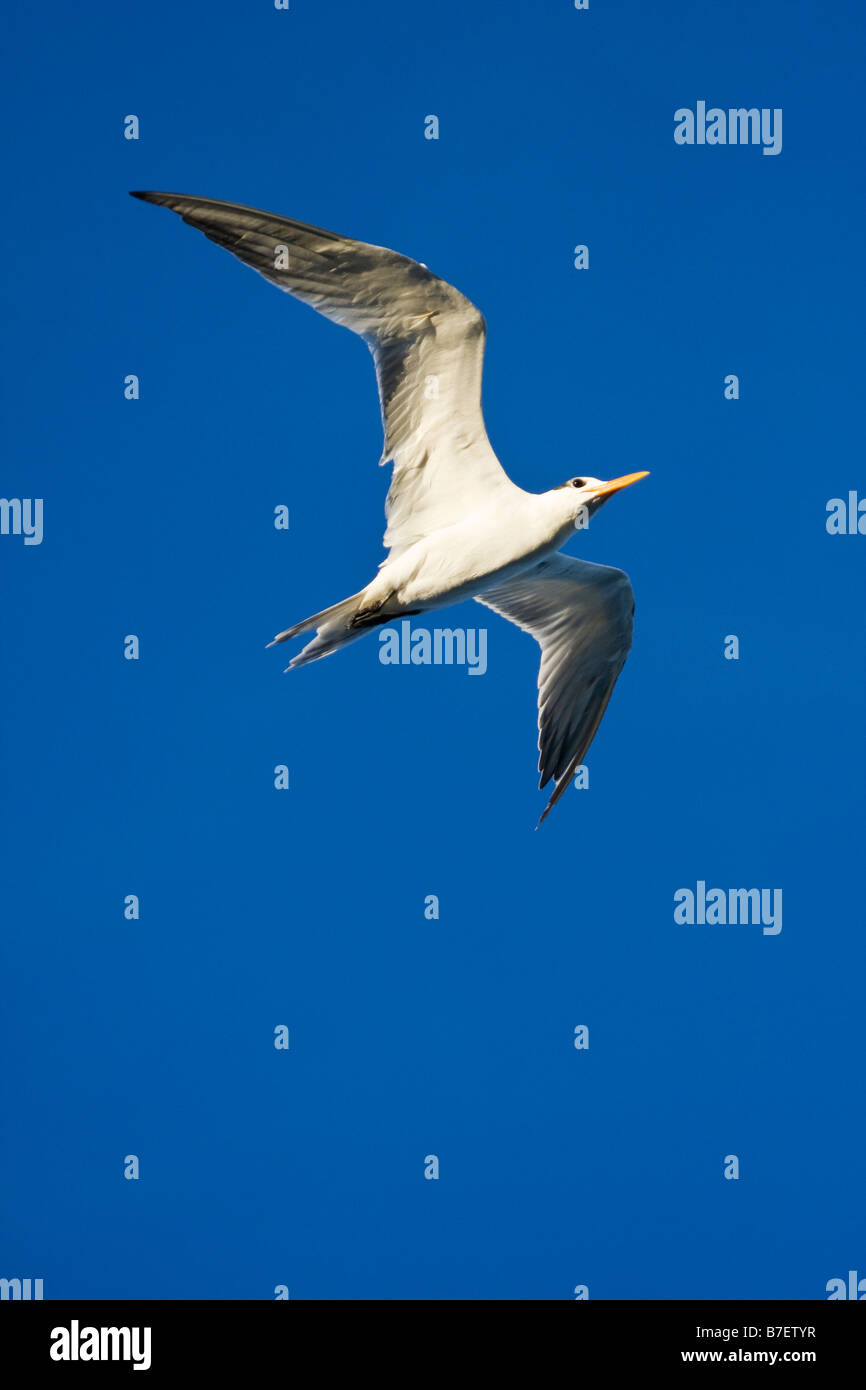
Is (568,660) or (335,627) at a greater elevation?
(568,660)

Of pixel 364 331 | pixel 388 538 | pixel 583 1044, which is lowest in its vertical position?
pixel 583 1044

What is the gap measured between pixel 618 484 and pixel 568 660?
71.7 inches

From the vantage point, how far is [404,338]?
7762 millimetres

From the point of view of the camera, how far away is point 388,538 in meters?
8.22

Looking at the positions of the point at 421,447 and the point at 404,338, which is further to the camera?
the point at 421,447

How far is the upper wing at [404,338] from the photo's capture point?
7.24 meters

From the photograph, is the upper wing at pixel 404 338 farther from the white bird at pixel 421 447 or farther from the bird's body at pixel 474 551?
the bird's body at pixel 474 551

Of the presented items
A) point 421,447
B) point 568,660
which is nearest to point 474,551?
point 421,447

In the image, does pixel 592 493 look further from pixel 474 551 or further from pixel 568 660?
pixel 568 660

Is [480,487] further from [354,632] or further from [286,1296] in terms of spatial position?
[286,1296]

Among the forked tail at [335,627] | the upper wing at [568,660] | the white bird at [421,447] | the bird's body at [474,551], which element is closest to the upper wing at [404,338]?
the white bird at [421,447]

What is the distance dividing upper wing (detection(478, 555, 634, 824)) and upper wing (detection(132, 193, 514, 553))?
129cm
